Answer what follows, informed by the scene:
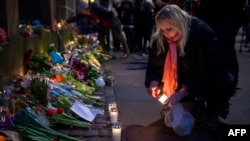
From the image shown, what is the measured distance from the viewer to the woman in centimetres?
434

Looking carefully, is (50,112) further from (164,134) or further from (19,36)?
(19,36)

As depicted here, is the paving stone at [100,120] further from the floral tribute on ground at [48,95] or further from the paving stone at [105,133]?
the paving stone at [105,133]

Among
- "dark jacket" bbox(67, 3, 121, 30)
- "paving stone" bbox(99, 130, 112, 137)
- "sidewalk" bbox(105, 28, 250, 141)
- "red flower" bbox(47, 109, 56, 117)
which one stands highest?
"dark jacket" bbox(67, 3, 121, 30)

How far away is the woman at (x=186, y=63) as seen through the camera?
4.34m

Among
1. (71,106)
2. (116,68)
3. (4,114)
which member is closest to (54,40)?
(116,68)

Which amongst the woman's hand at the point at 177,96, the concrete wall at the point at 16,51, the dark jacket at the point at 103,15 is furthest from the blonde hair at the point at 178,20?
the dark jacket at the point at 103,15

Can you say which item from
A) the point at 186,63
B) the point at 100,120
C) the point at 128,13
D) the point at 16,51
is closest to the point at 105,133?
the point at 100,120

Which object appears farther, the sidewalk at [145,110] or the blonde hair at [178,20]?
the sidewalk at [145,110]

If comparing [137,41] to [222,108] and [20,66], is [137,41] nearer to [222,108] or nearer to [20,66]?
[20,66]

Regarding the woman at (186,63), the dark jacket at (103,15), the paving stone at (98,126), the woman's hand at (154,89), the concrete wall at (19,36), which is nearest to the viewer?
the woman at (186,63)

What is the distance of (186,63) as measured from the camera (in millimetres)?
4559

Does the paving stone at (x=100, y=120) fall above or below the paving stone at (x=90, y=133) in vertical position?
below

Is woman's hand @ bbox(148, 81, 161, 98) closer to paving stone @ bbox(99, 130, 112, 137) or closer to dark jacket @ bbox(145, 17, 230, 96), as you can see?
dark jacket @ bbox(145, 17, 230, 96)

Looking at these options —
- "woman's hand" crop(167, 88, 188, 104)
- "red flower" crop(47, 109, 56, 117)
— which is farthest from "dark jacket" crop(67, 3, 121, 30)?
"woman's hand" crop(167, 88, 188, 104)
